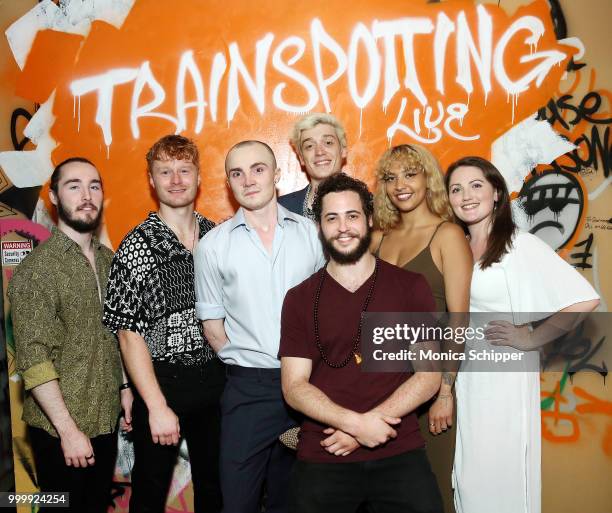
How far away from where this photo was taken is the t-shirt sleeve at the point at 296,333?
2.36 m

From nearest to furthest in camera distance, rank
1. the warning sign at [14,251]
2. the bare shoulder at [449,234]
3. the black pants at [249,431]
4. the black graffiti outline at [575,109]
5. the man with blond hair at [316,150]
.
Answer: the black pants at [249,431] < the bare shoulder at [449,234] < the man with blond hair at [316,150] < the black graffiti outline at [575,109] < the warning sign at [14,251]

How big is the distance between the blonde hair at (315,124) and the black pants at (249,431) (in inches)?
61.3

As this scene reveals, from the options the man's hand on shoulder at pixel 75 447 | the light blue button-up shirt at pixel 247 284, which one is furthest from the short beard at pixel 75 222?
the man's hand on shoulder at pixel 75 447

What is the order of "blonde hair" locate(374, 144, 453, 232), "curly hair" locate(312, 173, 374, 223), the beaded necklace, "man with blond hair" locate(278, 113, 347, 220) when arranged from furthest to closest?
"man with blond hair" locate(278, 113, 347, 220) → "blonde hair" locate(374, 144, 453, 232) → "curly hair" locate(312, 173, 374, 223) → the beaded necklace

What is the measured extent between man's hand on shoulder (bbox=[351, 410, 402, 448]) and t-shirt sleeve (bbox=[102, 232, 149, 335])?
1202 mm

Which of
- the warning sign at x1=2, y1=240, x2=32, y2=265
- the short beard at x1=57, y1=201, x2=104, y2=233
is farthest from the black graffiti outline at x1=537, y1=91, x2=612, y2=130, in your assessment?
the warning sign at x1=2, y1=240, x2=32, y2=265

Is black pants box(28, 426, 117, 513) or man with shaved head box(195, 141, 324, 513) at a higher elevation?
man with shaved head box(195, 141, 324, 513)

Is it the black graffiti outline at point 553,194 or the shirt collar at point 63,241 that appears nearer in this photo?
the shirt collar at point 63,241

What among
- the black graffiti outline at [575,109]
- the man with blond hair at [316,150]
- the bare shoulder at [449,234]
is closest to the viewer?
the bare shoulder at [449,234]

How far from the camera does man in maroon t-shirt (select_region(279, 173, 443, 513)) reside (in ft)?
7.32

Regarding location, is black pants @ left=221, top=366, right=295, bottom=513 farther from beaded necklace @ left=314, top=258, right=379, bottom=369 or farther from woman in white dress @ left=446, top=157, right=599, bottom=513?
woman in white dress @ left=446, top=157, right=599, bottom=513

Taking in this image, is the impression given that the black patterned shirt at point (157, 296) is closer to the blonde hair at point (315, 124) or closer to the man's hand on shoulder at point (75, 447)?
the man's hand on shoulder at point (75, 447)

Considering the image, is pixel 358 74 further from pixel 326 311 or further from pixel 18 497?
pixel 18 497

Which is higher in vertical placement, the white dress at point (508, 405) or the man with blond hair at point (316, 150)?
the man with blond hair at point (316, 150)
